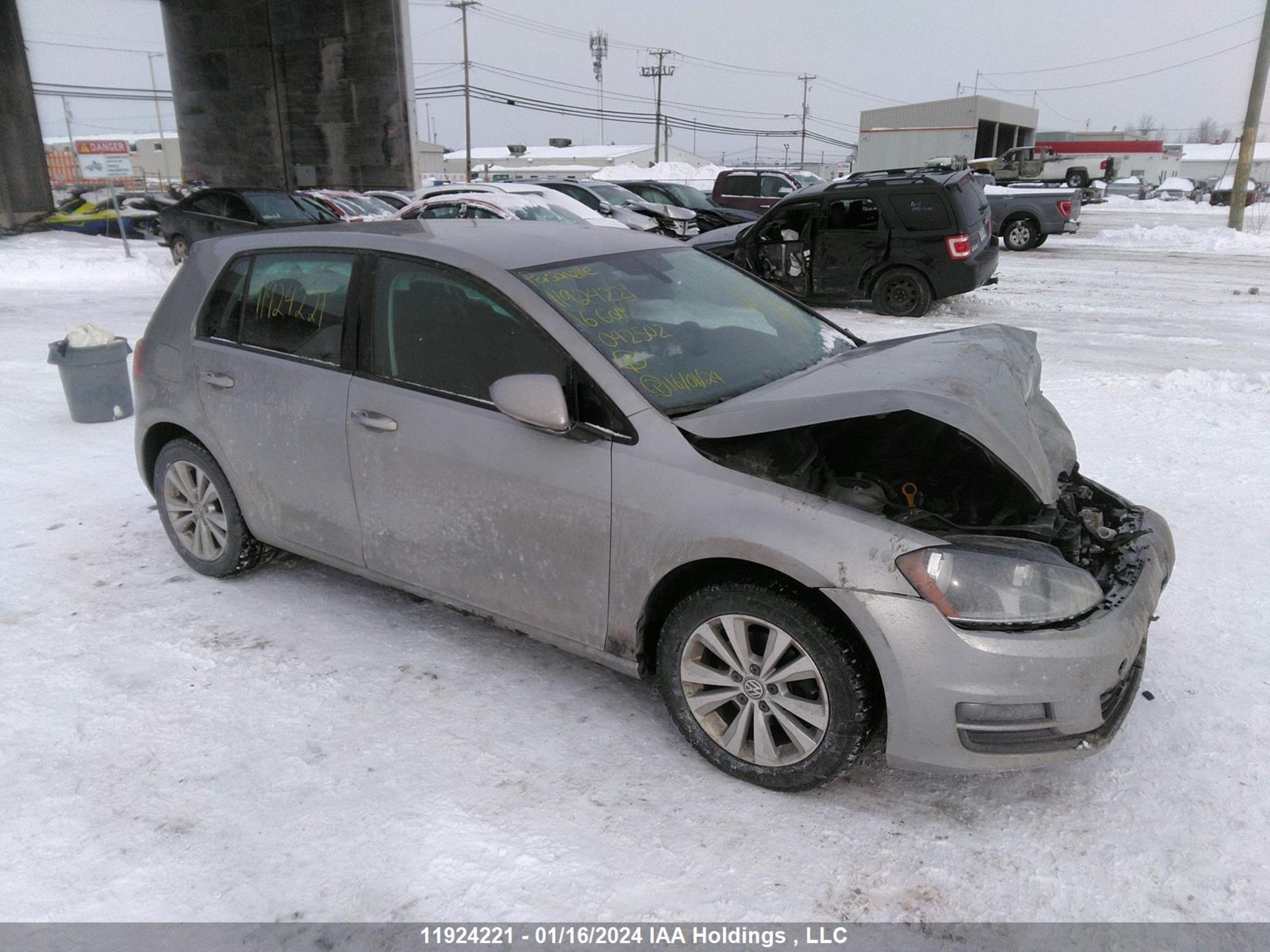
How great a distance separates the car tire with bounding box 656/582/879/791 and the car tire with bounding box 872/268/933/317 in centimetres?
943

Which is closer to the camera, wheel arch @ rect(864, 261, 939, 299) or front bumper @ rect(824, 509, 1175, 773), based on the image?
front bumper @ rect(824, 509, 1175, 773)

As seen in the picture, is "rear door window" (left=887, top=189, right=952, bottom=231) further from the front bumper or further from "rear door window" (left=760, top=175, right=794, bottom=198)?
"rear door window" (left=760, top=175, right=794, bottom=198)

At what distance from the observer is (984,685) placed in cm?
241

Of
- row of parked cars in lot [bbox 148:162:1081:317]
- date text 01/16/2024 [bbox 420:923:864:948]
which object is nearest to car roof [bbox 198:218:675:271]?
date text 01/16/2024 [bbox 420:923:864:948]

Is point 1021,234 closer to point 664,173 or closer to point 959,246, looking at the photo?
point 959,246

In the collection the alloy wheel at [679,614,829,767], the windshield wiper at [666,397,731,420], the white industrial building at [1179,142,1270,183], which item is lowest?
the alloy wheel at [679,614,829,767]

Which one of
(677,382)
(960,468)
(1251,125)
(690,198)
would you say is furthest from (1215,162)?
(677,382)

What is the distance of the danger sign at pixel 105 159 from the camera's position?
1563 cm

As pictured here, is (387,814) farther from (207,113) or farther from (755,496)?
(207,113)

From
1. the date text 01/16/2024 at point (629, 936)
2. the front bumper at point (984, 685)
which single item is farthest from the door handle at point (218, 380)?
the front bumper at point (984, 685)

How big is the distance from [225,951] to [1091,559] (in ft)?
9.37

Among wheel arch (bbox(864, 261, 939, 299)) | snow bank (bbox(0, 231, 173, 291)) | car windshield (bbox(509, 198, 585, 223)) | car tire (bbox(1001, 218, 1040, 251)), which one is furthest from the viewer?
car tire (bbox(1001, 218, 1040, 251))

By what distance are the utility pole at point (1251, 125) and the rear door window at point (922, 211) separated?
48.0 ft

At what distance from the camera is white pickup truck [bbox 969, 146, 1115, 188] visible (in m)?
28.6
